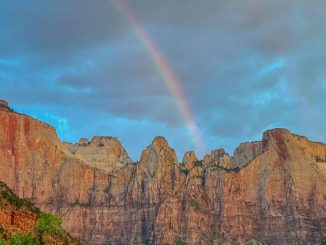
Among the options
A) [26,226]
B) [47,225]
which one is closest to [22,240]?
[26,226]

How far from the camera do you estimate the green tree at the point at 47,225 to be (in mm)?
91875

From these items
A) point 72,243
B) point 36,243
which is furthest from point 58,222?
point 36,243

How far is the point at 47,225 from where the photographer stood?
96.1m

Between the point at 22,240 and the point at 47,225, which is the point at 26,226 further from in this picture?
the point at 22,240

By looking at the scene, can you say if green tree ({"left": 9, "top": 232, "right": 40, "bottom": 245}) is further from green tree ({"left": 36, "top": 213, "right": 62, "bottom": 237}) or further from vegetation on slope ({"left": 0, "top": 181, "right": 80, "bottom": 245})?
green tree ({"left": 36, "top": 213, "right": 62, "bottom": 237})

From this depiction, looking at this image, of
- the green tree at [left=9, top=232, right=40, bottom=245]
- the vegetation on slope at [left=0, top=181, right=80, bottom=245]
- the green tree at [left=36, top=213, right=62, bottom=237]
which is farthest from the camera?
the green tree at [left=36, top=213, right=62, bottom=237]

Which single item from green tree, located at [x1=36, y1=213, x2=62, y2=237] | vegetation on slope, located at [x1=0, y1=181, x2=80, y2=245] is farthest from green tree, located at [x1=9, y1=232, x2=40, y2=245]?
green tree, located at [x1=36, y1=213, x2=62, y2=237]

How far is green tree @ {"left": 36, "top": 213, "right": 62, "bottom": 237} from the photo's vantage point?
301ft

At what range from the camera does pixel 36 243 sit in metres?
79.8

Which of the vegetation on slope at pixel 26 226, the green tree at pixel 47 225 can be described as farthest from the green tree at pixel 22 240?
the green tree at pixel 47 225

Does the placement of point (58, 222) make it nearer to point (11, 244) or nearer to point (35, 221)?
point (35, 221)

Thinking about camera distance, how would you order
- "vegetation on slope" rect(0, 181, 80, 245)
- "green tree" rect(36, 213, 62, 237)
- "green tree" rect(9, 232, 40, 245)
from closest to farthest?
1. "green tree" rect(9, 232, 40, 245)
2. "vegetation on slope" rect(0, 181, 80, 245)
3. "green tree" rect(36, 213, 62, 237)

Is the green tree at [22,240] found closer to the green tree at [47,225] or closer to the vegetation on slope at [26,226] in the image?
the vegetation on slope at [26,226]

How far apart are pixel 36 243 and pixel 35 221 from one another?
17.4m
